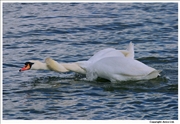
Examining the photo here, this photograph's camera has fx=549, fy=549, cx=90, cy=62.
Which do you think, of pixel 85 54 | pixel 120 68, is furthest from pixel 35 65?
pixel 85 54

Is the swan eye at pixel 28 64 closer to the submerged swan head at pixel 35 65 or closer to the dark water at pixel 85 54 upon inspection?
the submerged swan head at pixel 35 65

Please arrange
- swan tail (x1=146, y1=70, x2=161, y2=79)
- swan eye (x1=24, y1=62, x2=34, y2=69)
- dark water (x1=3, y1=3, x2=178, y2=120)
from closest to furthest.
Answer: dark water (x1=3, y1=3, x2=178, y2=120)
swan tail (x1=146, y1=70, x2=161, y2=79)
swan eye (x1=24, y1=62, x2=34, y2=69)

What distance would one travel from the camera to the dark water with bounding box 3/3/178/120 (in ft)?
31.3

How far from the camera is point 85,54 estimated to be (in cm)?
1304

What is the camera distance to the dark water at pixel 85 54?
9539mm

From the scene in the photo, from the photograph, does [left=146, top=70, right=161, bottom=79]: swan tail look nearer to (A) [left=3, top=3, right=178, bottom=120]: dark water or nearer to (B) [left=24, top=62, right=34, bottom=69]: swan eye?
(A) [left=3, top=3, right=178, bottom=120]: dark water

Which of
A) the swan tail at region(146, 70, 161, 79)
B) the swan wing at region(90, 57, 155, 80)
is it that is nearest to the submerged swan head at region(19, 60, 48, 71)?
the swan wing at region(90, 57, 155, 80)

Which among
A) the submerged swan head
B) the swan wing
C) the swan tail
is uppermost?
the submerged swan head

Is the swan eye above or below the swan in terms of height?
above

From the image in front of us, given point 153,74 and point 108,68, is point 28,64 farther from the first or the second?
point 153,74

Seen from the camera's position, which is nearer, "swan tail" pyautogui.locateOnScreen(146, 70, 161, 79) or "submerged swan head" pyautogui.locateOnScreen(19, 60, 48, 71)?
"swan tail" pyautogui.locateOnScreen(146, 70, 161, 79)

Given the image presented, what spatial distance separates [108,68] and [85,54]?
1.99 metres

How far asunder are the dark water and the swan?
0.16m

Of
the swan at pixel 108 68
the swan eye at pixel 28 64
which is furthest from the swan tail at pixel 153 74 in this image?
the swan eye at pixel 28 64
